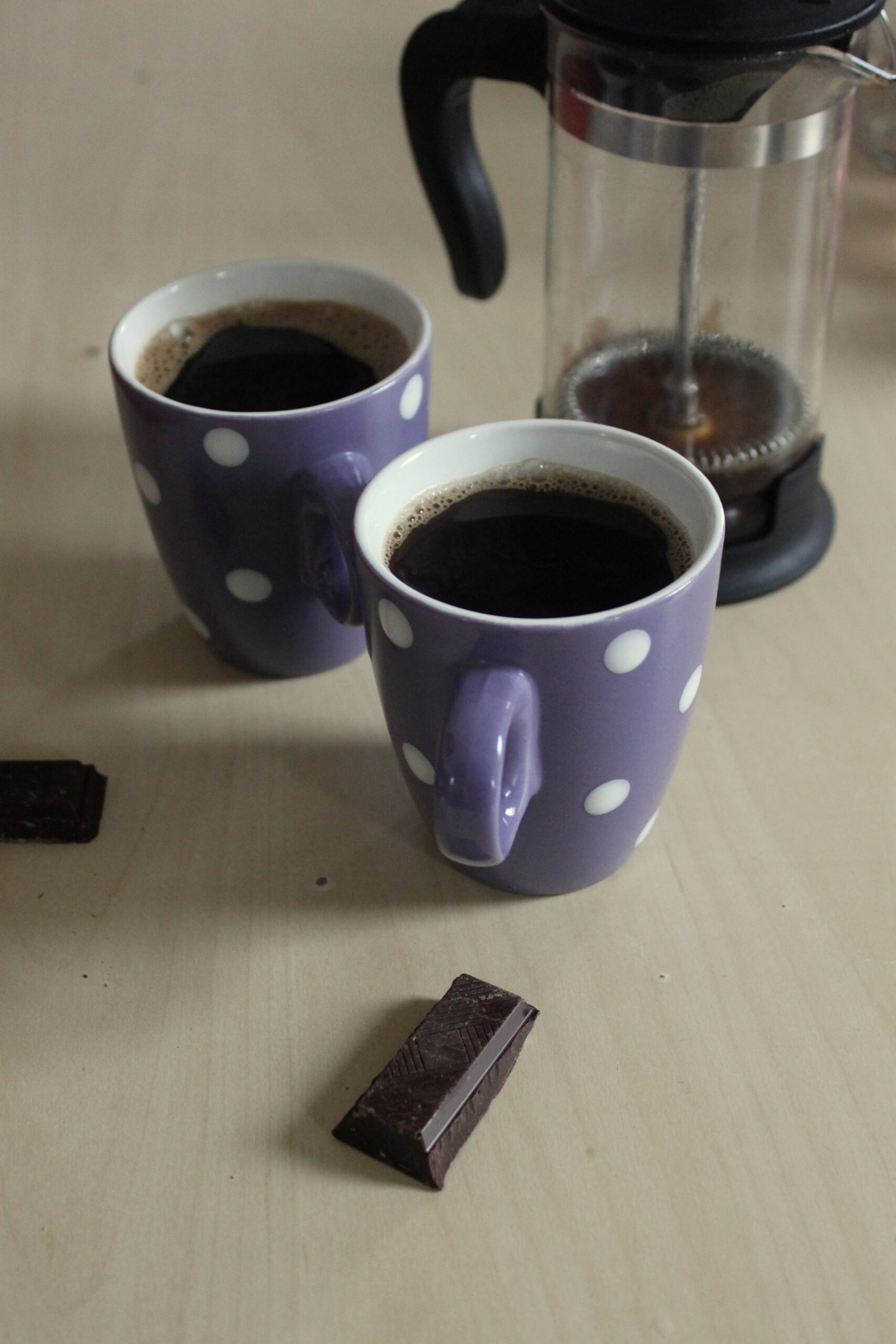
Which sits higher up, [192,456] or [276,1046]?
[192,456]

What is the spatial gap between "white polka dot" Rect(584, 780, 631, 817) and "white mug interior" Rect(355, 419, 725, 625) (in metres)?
0.06

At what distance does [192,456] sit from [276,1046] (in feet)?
0.63

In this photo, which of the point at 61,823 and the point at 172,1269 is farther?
the point at 61,823

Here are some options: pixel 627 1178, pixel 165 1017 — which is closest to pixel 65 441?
pixel 165 1017

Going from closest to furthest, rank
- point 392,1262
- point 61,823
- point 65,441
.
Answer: point 392,1262, point 61,823, point 65,441

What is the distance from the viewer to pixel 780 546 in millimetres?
529

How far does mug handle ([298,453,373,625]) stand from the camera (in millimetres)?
424

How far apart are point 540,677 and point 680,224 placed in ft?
0.84

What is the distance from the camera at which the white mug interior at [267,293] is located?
1.56 ft

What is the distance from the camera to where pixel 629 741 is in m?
0.37

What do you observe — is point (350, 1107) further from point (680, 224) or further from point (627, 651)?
point (680, 224)

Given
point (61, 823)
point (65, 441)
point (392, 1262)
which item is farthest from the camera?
point (65, 441)

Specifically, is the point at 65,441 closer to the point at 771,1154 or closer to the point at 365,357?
the point at 365,357

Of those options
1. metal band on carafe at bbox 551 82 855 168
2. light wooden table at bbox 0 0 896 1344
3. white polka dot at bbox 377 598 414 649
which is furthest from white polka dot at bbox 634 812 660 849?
metal band on carafe at bbox 551 82 855 168
